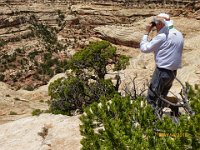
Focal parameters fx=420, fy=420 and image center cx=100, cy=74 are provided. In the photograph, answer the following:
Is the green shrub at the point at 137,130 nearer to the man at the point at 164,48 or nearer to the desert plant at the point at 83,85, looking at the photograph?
the man at the point at 164,48

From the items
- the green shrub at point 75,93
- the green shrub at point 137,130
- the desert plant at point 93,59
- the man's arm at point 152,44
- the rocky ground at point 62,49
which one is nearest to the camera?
the green shrub at point 137,130

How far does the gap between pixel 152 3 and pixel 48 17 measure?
47.3ft

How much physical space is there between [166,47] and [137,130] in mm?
1963

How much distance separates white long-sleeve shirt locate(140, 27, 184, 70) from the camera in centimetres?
606

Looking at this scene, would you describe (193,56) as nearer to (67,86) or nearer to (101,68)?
(101,68)

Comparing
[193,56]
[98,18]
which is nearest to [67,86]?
[193,56]

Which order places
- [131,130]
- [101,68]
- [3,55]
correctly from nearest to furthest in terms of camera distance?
[131,130], [101,68], [3,55]

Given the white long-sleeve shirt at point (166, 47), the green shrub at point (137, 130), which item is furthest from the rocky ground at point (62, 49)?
the white long-sleeve shirt at point (166, 47)

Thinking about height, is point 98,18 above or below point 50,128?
below

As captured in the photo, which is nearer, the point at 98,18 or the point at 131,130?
the point at 131,130

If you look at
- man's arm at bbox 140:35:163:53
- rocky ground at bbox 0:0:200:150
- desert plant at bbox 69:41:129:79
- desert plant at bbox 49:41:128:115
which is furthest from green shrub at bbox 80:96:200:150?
desert plant at bbox 69:41:129:79

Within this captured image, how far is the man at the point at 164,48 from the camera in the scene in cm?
606

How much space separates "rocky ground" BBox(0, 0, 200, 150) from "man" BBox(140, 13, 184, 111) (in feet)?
6.31

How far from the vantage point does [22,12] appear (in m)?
57.5
